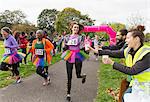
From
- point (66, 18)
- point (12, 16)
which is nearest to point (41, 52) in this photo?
point (66, 18)

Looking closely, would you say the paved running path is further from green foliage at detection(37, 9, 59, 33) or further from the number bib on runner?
green foliage at detection(37, 9, 59, 33)

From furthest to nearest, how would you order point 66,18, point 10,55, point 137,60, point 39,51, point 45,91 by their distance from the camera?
point 66,18 < point 10,55 < point 39,51 < point 45,91 < point 137,60

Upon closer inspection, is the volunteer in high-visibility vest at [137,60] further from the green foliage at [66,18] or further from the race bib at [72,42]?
the green foliage at [66,18]

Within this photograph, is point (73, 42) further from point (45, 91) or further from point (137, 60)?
point (137, 60)

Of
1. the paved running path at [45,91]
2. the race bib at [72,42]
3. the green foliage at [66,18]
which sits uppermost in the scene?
the green foliage at [66,18]

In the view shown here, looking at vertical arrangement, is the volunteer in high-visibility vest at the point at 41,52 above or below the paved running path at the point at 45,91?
above

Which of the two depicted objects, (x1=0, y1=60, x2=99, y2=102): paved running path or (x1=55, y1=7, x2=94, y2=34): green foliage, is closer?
(x1=0, y1=60, x2=99, y2=102): paved running path

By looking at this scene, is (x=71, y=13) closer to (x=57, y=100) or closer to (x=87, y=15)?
(x=87, y=15)

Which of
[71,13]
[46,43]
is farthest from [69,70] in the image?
[71,13]

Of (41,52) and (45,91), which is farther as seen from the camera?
(41,52)

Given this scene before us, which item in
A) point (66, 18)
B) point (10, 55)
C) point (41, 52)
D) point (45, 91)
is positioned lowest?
point (45, 91)

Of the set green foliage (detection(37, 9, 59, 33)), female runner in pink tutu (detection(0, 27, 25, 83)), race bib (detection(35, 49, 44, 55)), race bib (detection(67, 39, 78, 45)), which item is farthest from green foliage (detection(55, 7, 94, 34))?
race bib (detection(67, 39, 78, 45))

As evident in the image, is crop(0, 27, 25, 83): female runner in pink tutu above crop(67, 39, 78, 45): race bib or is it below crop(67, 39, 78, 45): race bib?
below

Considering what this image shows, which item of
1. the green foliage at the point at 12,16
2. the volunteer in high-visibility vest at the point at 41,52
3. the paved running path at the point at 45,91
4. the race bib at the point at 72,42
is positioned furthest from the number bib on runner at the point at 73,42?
the green foliage at the point at 12,16
